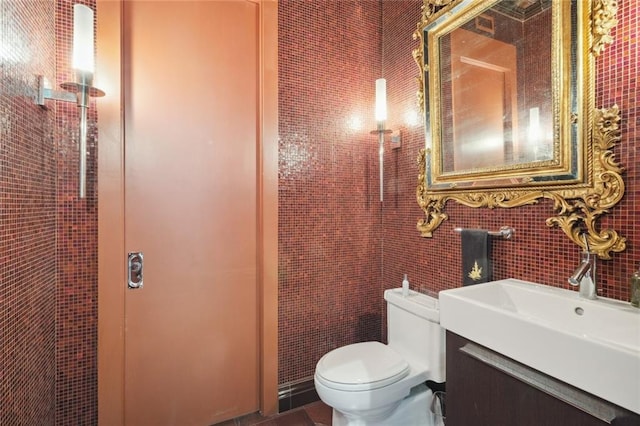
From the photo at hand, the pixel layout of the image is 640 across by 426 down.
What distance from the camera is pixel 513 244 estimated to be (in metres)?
1.35

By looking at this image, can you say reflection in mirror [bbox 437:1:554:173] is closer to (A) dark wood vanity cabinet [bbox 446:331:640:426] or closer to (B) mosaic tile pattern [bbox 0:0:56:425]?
(A) dark wood vanity cabinet [bbox 446:331:640:426]

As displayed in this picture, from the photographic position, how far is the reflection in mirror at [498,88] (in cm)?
123

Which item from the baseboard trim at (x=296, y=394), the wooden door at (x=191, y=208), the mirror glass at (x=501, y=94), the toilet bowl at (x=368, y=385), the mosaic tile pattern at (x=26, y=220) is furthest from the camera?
the baseboard trim at (x=296, y=394)

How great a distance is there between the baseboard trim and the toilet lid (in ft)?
1.52

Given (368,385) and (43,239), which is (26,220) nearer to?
(43,239)

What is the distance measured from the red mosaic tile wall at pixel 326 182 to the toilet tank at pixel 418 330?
14.8 inches

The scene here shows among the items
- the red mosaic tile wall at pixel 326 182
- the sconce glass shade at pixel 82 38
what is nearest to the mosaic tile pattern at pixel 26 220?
the sconce glass shade at pixel 82 38

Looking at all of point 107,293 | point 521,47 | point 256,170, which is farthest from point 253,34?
point 107,293

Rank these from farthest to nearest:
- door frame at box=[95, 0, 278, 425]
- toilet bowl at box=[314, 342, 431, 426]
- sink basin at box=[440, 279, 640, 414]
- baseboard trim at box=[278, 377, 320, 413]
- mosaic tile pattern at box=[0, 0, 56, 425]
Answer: baseboard trim at box=[278, 377, 320, 413]
door frame at box=[95, 0, 278, 425]
toilet bowl at box=[314, 342, 431, 426]
mosaic tile pattern at box=[0, 0, 56, 425]
sink basin at box=[440, 279, 640, 414]

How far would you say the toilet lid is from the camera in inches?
52.8

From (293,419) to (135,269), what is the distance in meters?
1.19

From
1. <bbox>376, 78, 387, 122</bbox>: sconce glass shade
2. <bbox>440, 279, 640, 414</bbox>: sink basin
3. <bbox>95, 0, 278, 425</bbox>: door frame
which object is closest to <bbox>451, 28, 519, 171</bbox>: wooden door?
<bbox>376, 78, 387, 122</bbox>: sconce glass shade

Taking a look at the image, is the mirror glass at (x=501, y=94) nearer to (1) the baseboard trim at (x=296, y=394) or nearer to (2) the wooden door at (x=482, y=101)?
(2) the wooden door at (x=482, y=101)

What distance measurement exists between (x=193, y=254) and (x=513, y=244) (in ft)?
5.07
